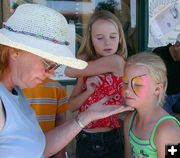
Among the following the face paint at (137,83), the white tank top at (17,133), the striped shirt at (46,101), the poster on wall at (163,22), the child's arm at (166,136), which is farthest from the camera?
the poster on wall at (163,22)

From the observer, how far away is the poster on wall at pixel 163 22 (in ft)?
15.6

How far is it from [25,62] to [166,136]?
0.76 m

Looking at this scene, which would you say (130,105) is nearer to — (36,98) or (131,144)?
(131,144)

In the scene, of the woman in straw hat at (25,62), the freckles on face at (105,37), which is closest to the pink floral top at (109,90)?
the freckles on face at (105,37)

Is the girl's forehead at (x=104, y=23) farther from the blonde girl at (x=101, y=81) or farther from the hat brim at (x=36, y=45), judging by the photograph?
the hat brim at (x=36, y=45)

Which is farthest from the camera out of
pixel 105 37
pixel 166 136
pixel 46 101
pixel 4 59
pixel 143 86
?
pixel 105 37

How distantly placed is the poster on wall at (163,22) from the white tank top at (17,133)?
3.35m

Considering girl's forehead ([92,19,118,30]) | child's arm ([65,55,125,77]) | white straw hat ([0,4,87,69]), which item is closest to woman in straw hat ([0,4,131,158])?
white straw hat ([0,4,87,69])

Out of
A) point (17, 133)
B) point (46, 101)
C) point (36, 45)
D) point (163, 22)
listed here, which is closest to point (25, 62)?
point (36, 45)

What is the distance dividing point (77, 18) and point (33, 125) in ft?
10.1

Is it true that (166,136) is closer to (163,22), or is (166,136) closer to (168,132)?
(168,132)

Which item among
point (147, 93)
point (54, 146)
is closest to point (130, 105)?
point (147, 93)

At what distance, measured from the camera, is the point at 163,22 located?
477cm

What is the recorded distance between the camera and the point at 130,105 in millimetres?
1988
